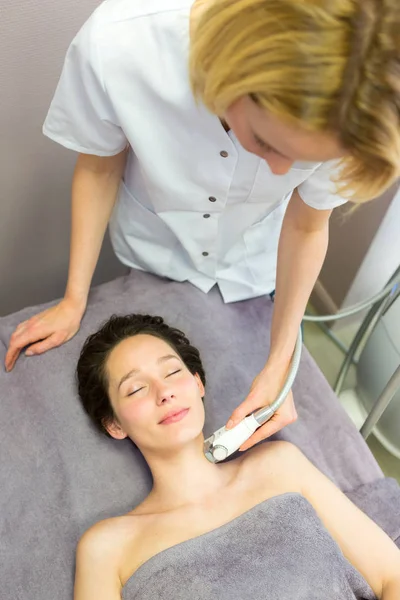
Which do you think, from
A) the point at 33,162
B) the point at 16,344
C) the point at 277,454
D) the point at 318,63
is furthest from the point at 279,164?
the point at 33,162

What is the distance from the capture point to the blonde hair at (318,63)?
0.57 metres

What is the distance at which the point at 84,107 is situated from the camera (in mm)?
985

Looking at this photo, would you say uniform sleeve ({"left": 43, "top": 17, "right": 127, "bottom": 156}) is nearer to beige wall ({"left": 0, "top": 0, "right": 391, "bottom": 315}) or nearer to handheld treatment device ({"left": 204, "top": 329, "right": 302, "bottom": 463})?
beige wall ({"left": 0, "top": 0, "right": 391, "bottom": 315})

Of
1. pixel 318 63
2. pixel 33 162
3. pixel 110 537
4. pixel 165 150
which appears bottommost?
pixel 110 537

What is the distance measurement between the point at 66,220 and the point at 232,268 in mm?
578

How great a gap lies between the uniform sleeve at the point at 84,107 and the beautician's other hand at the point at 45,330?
1.34ft

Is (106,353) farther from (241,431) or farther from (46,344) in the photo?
(241,431)

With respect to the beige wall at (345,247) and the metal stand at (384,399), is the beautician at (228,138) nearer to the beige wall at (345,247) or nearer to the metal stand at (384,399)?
the metal stand at (384,399)

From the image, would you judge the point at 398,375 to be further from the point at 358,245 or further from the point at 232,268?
the point at 358,245

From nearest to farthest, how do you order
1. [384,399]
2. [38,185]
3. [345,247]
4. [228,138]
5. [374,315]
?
[228,138]
[384,399]
[38,185]
[374,315]
[345,247]

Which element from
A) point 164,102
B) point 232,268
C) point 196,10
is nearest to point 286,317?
point 232,268

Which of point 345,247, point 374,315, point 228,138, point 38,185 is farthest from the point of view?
point 345,247

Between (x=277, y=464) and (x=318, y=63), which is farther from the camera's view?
(x=277, y=464)

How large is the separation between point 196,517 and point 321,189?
694mm
